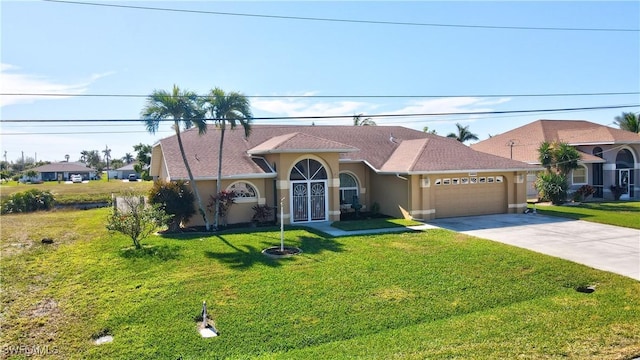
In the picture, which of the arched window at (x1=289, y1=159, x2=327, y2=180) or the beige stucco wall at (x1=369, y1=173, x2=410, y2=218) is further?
the beige stucco wall at (x1=369, y1=173, x2=410, y2=218)

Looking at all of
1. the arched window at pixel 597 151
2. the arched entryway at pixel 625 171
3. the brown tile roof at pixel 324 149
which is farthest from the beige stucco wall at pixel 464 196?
the arched entryway at pixel 625 171

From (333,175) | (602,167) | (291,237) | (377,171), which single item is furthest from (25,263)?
(602,167)

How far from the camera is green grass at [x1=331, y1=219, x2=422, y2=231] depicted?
1972 centimetres

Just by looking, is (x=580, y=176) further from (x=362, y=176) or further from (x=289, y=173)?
(x=289, y=173)

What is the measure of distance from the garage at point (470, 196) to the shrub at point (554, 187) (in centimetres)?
701

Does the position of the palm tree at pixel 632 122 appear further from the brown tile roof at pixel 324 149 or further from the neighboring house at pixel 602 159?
the brown tile roof at pixel 324 149

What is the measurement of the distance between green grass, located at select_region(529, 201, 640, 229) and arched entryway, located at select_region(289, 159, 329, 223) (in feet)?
42.3

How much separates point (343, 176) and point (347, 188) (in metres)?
0.74

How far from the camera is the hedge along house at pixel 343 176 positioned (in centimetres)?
2117

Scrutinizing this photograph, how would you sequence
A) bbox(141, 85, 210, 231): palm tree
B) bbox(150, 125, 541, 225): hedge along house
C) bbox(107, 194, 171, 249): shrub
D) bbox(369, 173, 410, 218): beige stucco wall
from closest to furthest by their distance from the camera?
bbox(107, 194, 171, 249): shrub < bbox(141, 85, 210, 231): palm tree < bbox(150, 125, 541, 225): hedge along house < bbox(369, 173, 410, 218): beige stucco wall

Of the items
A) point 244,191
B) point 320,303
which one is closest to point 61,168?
point 244,191

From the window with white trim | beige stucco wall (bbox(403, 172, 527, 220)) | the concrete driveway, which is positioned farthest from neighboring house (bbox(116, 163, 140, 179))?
the concrete driveway

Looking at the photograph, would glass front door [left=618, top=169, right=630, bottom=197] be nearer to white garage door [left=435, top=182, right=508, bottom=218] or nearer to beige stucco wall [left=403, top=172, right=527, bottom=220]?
beige stucco wall [left=403, top=172, right=527, bottom=220]

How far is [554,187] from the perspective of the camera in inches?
1129
